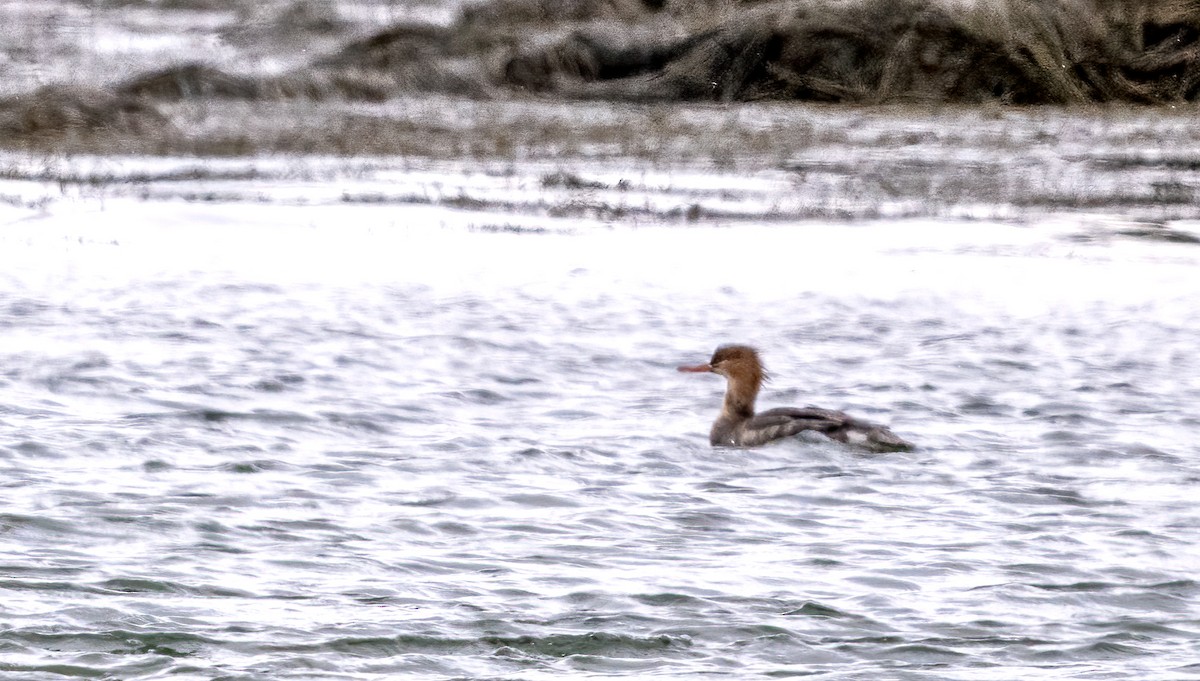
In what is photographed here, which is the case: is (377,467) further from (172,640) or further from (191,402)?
(172,640)

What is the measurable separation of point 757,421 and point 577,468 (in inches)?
52.5

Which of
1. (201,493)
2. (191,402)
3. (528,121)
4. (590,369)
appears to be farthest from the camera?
(528,121)

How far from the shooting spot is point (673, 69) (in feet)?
96.5

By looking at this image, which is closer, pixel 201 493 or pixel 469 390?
pixel 201 493

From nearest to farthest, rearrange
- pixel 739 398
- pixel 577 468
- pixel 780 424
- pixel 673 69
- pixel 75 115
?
pixel 577 468, pixel 780 424, pixel 739 398, pixel 75 115, pixel 673 69

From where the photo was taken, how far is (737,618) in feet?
22.4

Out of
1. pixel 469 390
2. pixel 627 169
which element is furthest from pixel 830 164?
pixel 469 390

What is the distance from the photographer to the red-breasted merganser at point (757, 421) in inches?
388

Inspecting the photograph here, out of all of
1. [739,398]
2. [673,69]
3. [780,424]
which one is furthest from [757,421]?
[673,69]

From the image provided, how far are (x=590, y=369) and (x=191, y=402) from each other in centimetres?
275

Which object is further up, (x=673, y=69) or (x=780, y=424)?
(x=673, y=69)

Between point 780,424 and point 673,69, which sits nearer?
point 780,424

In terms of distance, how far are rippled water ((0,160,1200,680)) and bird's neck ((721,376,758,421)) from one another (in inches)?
10.4

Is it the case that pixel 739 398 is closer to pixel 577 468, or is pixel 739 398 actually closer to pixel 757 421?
pixel 757 421
